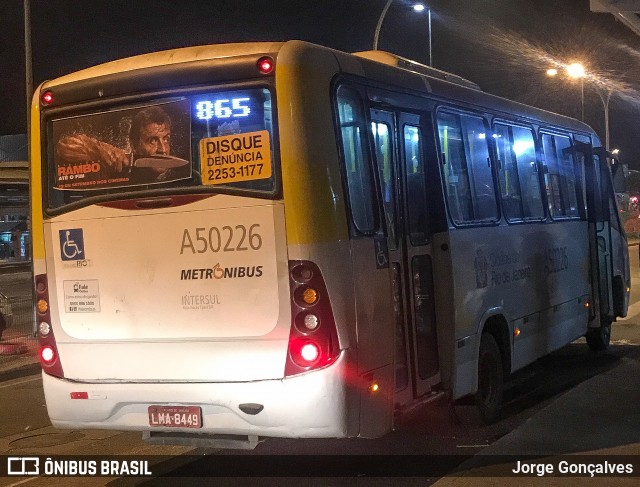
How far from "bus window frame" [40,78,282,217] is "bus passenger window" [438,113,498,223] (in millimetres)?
2204

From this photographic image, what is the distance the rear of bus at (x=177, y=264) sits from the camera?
5684 millimetres

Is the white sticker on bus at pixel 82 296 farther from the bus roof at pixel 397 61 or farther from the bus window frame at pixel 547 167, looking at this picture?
the bus window frame at pixel 547 167

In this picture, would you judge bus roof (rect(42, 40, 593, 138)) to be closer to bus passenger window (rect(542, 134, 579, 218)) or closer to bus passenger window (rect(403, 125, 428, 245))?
bus passenger window (rect(403, 125, 428, 245))

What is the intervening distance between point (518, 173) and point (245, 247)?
14.6 feet

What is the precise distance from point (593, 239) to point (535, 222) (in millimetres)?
2477

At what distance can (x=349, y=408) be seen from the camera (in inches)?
224

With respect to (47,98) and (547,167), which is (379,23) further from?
(47,98)

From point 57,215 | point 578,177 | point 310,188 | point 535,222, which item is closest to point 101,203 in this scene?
point 57,215

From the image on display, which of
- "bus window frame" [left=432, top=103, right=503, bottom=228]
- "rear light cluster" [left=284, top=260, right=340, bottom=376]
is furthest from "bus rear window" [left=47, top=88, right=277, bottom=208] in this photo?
"bus window frame" [left=432, top=103, right=503, bottom=228]

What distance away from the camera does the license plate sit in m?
5.92

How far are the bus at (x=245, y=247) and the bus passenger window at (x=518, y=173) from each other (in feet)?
5.11

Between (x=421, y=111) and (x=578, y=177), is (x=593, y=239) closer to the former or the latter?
(x=578, y=177)

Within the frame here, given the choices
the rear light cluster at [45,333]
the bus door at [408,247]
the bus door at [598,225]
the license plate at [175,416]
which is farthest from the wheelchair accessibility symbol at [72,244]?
the bus door at [598,225]

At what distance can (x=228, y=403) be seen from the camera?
19.1 feet
